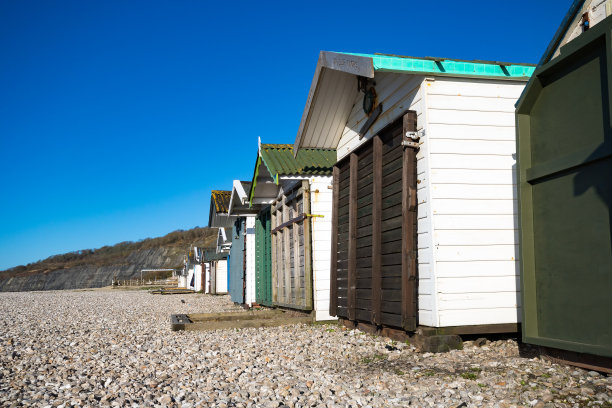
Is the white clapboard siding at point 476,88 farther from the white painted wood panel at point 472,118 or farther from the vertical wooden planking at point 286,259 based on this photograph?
the vertical wooden planking at point 286,259

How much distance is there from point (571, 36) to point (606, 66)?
720 mm

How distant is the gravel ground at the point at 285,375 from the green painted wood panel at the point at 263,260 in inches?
226

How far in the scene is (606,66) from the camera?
367cm

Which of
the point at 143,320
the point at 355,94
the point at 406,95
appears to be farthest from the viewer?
the point at 143,320

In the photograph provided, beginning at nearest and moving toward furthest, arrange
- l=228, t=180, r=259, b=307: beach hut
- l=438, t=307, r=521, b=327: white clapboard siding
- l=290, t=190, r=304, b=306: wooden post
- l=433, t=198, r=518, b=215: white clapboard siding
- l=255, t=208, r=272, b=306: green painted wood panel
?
1. l=438, t=307, r=521, b=327: white clapboard siding
2. l=433, t=198, r=518, b=215: white clapboard siding
3. l=290, t=190, r=304, b=306: wooden post
4. l=255, t=208, r=272, b=306: green painted wood panel
5. l=228, t=180, r=259, b=307: beach hut

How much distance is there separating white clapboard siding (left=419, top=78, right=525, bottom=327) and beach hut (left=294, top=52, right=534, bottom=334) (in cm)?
1

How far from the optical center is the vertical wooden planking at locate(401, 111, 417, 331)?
225 inches

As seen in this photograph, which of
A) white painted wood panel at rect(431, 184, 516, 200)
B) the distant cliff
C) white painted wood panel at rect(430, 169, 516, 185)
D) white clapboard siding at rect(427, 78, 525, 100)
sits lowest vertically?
the distant cliff

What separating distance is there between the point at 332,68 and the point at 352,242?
104 inches

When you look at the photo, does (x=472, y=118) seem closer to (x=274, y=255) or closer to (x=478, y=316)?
(x=478, y=316)

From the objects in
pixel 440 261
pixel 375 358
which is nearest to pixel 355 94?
pixel 440 261

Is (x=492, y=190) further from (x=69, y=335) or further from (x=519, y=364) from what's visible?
(x=69, y=335)

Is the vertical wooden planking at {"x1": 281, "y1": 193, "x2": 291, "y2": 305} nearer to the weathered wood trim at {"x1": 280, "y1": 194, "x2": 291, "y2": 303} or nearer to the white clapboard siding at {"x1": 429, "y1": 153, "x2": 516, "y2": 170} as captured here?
the weathered wood trim at {"x1": 280, "y1": 194, "x2": 291, "y2": 303}

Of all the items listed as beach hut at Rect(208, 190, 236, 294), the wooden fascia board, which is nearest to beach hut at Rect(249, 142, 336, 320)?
the wooden fascia board
